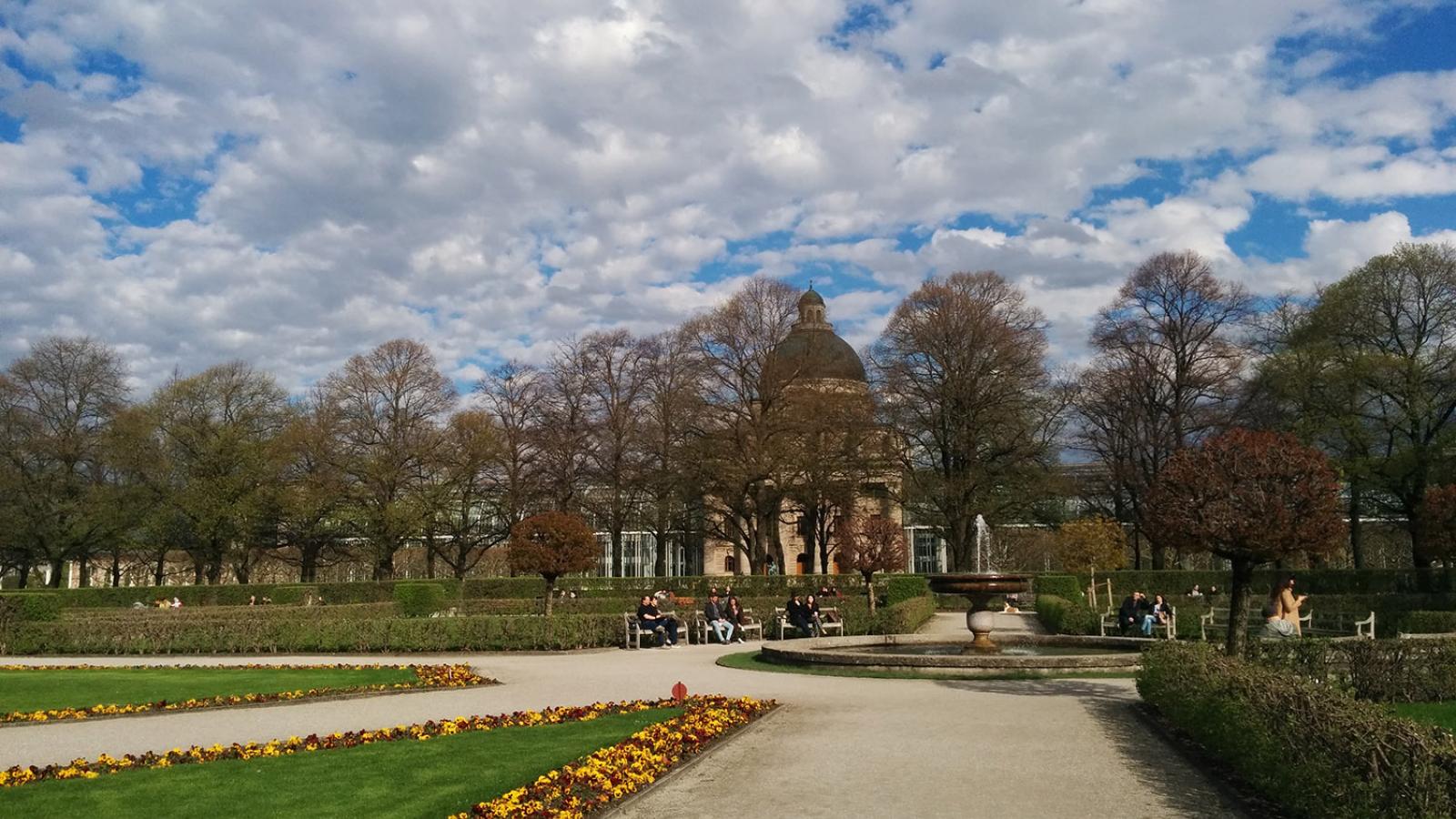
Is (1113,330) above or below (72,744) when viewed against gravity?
above

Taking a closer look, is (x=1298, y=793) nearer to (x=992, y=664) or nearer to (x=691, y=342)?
(x=992, y=664)

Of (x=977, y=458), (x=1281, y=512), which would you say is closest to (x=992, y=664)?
(x=1281, y=512)

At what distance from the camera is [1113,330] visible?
46312 millimetres

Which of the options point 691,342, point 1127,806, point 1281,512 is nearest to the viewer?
point 1127,806

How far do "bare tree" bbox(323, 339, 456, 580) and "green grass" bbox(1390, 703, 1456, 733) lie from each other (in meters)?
42.2

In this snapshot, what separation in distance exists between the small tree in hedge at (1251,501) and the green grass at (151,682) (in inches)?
495

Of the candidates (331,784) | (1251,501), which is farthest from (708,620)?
(331,784)

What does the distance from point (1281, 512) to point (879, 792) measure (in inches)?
321

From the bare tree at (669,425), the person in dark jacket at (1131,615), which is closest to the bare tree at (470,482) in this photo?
the bare tree at (669,425)

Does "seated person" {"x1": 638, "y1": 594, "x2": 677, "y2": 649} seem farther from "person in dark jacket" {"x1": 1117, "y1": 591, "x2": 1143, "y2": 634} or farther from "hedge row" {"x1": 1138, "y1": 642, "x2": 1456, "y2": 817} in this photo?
"hedge row" {"x1": 1138, "y1": 642, "x2": 1456, "y2": 817}

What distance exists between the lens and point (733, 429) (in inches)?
1895

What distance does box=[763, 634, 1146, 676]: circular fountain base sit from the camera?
18.0m

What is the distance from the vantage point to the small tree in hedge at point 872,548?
35406mm

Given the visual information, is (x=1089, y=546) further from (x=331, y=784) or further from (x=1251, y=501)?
(x=331, y=784)
